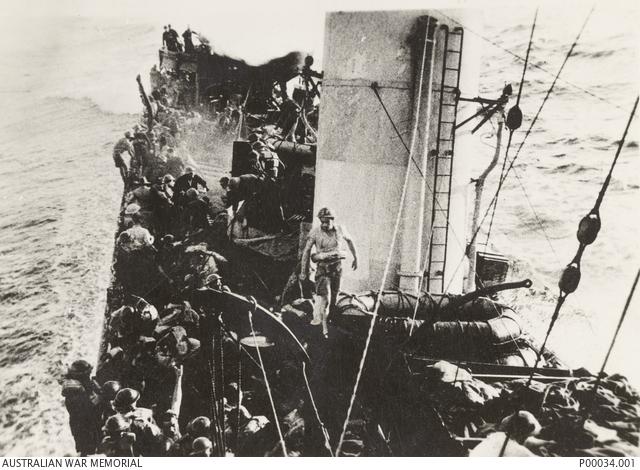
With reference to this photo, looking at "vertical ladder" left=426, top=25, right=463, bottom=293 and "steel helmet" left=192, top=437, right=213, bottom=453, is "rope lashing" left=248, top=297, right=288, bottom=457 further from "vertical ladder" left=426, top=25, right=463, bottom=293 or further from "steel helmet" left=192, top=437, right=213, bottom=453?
"vertical ladder" left=426, top=25, right=463, bottom=293

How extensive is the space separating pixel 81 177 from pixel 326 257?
12.9 ft

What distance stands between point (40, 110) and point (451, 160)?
5.13m

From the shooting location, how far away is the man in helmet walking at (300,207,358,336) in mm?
5285

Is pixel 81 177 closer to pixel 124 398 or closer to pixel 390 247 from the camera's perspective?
pixel 124 398

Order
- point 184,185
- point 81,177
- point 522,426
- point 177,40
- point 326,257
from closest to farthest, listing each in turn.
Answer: point 522,426
point 326,257
point 177,40
point 184,185
point 81,177

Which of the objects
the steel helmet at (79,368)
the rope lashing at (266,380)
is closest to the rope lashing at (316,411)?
the rope lashing at (266,380)

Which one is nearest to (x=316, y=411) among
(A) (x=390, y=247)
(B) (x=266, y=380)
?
(B) (x=266, y=380)

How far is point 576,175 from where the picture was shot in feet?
31.9

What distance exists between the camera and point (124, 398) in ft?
15.9

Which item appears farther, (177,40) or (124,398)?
(177,40)

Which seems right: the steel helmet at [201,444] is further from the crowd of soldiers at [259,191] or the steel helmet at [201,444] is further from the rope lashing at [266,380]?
the crowd of soldiers at [259,191]

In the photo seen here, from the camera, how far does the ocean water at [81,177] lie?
204 inches

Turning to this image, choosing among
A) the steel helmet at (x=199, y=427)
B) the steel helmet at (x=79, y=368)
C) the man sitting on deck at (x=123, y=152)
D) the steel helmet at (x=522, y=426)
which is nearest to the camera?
the steel helmet at (x=522, y=426)

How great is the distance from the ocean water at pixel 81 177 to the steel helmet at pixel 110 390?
41 cm
